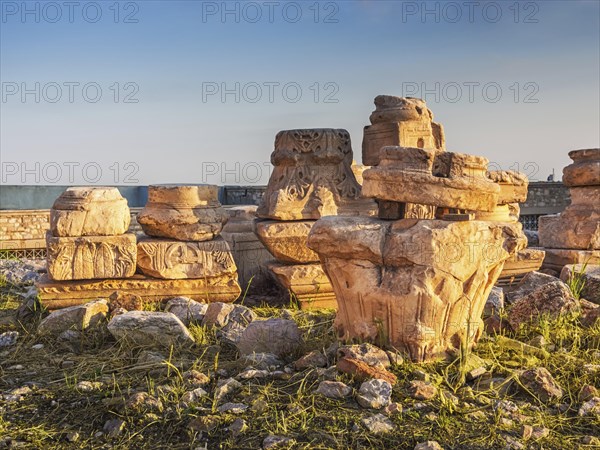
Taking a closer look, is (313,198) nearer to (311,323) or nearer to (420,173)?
(311,323)

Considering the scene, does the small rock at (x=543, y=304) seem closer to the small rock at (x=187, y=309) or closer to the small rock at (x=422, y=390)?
the small rock at (x=422, y=390)

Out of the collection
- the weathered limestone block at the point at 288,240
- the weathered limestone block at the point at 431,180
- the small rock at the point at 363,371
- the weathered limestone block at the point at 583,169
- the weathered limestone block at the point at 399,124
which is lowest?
the small rock at the point at 363,371

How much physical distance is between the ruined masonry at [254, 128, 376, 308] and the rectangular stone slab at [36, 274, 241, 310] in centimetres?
54

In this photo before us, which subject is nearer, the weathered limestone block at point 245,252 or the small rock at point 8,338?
the small rock at point 8,338

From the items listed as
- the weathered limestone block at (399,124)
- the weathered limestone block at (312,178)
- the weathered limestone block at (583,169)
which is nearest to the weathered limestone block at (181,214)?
the weathered limestone block at (312,178)

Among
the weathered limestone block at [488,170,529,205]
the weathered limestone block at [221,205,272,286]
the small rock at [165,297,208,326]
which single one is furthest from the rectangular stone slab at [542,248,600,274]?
the small rock at [165,297,208,326]

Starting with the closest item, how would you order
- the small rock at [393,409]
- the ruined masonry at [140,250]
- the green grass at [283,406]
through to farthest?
the green grass at [283,406], the small rock at [393,409], the ruined masonry at [140,250]

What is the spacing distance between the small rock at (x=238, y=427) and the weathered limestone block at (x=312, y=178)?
3042 mm

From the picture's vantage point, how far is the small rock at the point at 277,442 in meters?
3.03

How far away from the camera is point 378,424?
3.17 m

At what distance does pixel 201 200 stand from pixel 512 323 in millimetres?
2932

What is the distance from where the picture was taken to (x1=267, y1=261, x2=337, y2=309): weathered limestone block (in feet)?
19.5

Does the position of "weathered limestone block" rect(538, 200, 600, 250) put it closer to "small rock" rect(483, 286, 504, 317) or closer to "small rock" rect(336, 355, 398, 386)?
"small rock" rect(483, 286, 504, 317)

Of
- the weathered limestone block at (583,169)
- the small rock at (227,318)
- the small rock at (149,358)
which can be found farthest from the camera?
the weathered limestone block at (583,169)
